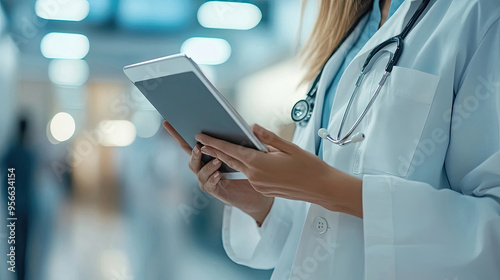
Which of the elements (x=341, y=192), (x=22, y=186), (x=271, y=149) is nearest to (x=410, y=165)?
(x=341, y=192)

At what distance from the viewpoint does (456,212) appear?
2.37 feet

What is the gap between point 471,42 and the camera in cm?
79

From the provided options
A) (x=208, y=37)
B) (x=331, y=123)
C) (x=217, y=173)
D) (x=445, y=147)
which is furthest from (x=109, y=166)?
(x=445, y=147)

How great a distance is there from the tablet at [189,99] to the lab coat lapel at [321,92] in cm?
33

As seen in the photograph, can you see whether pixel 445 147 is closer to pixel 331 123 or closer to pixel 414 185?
pixel 414 185

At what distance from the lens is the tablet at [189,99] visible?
2.30 feet

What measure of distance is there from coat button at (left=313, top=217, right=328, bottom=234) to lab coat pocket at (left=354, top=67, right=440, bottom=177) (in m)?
0.11

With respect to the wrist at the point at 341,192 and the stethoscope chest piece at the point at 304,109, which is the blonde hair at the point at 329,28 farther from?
the wrist at the point at 341,192

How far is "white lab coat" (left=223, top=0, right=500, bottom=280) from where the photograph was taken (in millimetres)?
709

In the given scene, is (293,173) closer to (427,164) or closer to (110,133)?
(427,164)

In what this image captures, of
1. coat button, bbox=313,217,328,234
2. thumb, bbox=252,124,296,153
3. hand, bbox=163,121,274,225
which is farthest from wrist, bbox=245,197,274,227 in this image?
thumb, bbox=252,124,296,153

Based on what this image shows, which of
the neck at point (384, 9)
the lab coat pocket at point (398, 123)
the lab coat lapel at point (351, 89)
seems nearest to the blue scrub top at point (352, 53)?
the neck at point (384, 9)

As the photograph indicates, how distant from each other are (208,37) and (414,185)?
97cm

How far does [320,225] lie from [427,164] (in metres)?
0.22
